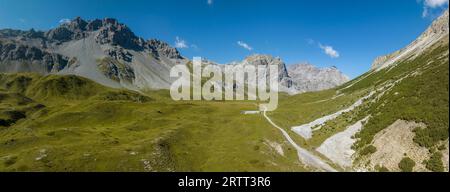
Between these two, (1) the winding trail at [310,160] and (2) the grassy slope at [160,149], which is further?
(2) the grassy slope at [160,149]

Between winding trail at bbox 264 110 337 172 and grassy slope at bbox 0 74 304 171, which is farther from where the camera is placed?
grassy slope at bbox 0 74 304 171

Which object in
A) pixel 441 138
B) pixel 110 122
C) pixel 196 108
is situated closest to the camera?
pixel 441 138

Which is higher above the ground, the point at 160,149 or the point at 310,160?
the point at 160,149

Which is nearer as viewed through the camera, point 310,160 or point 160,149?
point 310,160

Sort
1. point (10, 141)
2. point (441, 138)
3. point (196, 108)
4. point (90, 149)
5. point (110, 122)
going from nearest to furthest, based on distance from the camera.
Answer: point (441, 138) → point (90, 149) → point (10, 141) → point (110, 122) → point (196, 108)

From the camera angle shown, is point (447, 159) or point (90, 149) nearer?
point (447, 159)
